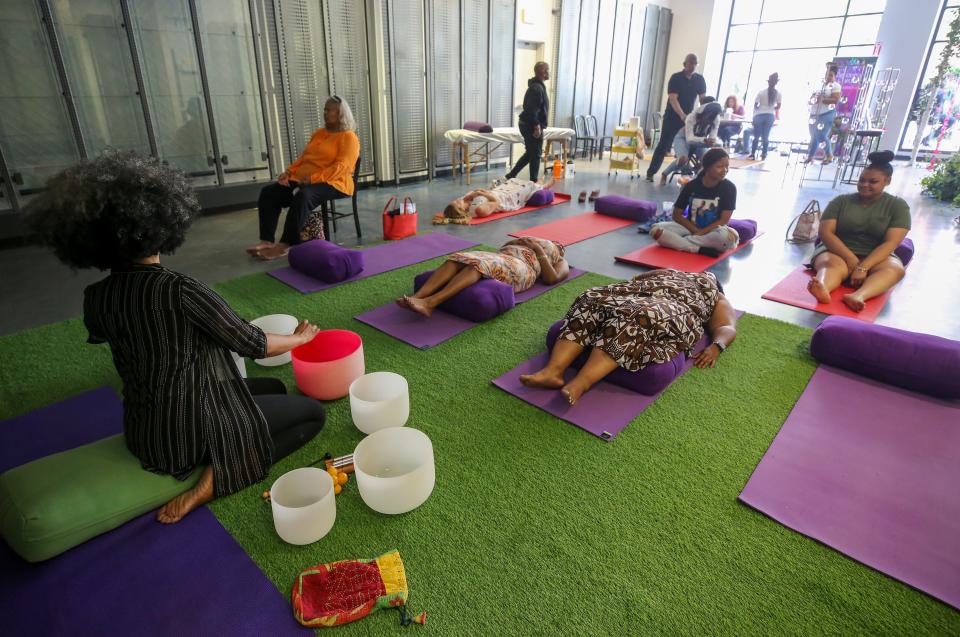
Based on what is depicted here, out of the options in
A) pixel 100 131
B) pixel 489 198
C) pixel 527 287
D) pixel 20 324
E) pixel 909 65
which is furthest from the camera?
pixel 909 65

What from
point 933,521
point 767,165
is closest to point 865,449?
point 933,521

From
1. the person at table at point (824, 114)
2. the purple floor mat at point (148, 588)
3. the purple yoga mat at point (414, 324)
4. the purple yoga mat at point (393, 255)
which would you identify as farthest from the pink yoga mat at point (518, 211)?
the person at table at point (824, 114)

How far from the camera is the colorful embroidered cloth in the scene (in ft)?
4.52

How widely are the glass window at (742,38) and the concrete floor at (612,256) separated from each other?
6.15 metres

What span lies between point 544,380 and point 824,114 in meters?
8.72

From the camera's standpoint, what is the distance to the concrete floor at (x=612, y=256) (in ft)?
11.0

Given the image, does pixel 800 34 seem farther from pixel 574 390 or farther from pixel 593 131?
pixel 574 390

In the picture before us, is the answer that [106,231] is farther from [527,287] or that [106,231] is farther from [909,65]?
[909,65]

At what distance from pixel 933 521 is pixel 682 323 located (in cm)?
110

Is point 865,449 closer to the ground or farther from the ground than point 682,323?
closer to the ground

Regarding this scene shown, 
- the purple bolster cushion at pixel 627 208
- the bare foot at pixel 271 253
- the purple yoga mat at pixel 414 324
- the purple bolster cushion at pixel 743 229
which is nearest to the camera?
the purple yoga mat at pixel 414 324

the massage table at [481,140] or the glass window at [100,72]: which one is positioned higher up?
the glass window at [100,72]

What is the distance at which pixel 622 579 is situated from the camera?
4.95 ft

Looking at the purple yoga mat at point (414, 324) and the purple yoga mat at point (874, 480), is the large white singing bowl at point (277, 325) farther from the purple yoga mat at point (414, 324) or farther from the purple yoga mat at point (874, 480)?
the purple yoga mat at point (874, 480)
